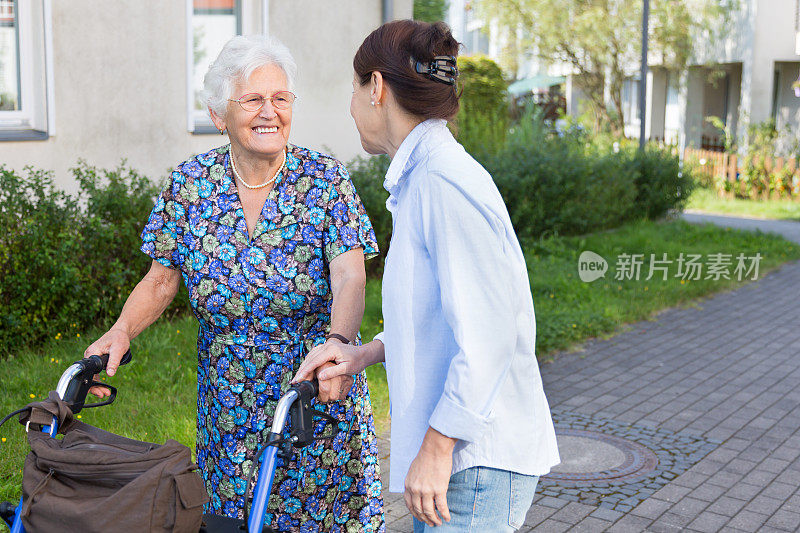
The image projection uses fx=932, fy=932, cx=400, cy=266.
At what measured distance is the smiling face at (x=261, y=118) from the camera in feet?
9.55

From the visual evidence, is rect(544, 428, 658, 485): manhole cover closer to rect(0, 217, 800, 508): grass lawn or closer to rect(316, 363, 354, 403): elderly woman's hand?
rect(0, 217, 800, 508): grass lawn

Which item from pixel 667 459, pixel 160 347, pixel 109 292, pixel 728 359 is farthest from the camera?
pixel 728 359

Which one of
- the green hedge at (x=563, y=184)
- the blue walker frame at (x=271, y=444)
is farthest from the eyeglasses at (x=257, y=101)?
the green hedge at (x=563, y=184)

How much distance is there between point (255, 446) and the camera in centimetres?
300

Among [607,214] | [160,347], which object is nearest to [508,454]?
[160,347]

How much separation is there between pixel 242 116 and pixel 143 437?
8.75 feet

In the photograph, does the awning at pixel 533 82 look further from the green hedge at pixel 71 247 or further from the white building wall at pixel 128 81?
the green hedge at pixel 71 247

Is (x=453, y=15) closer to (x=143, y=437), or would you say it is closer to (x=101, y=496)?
(x=143, y=437)

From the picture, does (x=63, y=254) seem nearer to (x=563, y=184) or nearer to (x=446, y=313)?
(x=446, y=313)

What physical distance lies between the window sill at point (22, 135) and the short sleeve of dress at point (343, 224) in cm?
518

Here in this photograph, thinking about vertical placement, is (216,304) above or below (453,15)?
below

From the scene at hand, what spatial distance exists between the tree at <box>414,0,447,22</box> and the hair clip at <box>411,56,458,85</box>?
29.5 meters

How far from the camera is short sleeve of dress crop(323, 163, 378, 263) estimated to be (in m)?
2.94

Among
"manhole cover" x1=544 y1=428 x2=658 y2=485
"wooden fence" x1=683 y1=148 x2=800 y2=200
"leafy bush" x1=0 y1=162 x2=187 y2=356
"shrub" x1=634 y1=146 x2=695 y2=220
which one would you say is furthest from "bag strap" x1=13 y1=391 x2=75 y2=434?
"wooden fence" x1=683 y1=148 x2=800 y2=200
